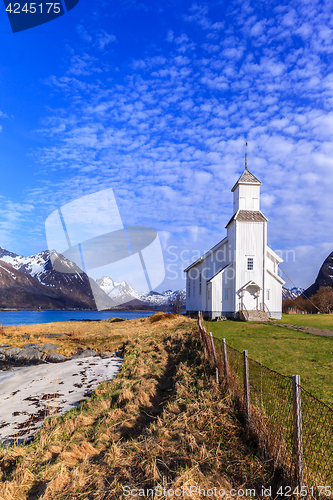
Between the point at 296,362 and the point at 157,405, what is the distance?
16.0 feet

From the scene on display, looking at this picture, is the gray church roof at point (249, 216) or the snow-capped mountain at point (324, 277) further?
the snow-capped mountain at point (324, 277)

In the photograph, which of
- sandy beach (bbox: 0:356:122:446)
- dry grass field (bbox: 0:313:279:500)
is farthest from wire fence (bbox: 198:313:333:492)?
sandy beach (bbox: 0:356:122:446)

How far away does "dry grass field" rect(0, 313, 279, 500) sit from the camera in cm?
423

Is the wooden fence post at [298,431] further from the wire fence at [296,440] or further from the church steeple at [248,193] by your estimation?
the church steeple at [248,193]

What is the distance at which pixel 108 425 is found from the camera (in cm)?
711

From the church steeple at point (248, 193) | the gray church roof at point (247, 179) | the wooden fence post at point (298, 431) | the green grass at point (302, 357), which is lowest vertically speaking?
the green grass at point (302, 357)

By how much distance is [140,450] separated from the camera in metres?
5.19

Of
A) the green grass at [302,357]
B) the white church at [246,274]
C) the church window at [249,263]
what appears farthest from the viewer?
the church window at [249,263]

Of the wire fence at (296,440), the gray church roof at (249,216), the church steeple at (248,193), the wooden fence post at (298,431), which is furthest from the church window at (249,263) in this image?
the wooden fence post at (298,431)

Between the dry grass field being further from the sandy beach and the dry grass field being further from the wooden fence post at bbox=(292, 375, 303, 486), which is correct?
the sandy beach

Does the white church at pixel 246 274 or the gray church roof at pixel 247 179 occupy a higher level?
the gray church roof at pixel 247 179

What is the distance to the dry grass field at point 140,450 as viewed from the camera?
4.23 metres

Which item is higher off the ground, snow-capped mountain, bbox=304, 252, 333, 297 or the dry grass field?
snow-capped mountain, bbox=304, 252, 333, 297

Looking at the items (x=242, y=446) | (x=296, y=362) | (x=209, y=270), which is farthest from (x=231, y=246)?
(x=242, y=446)
